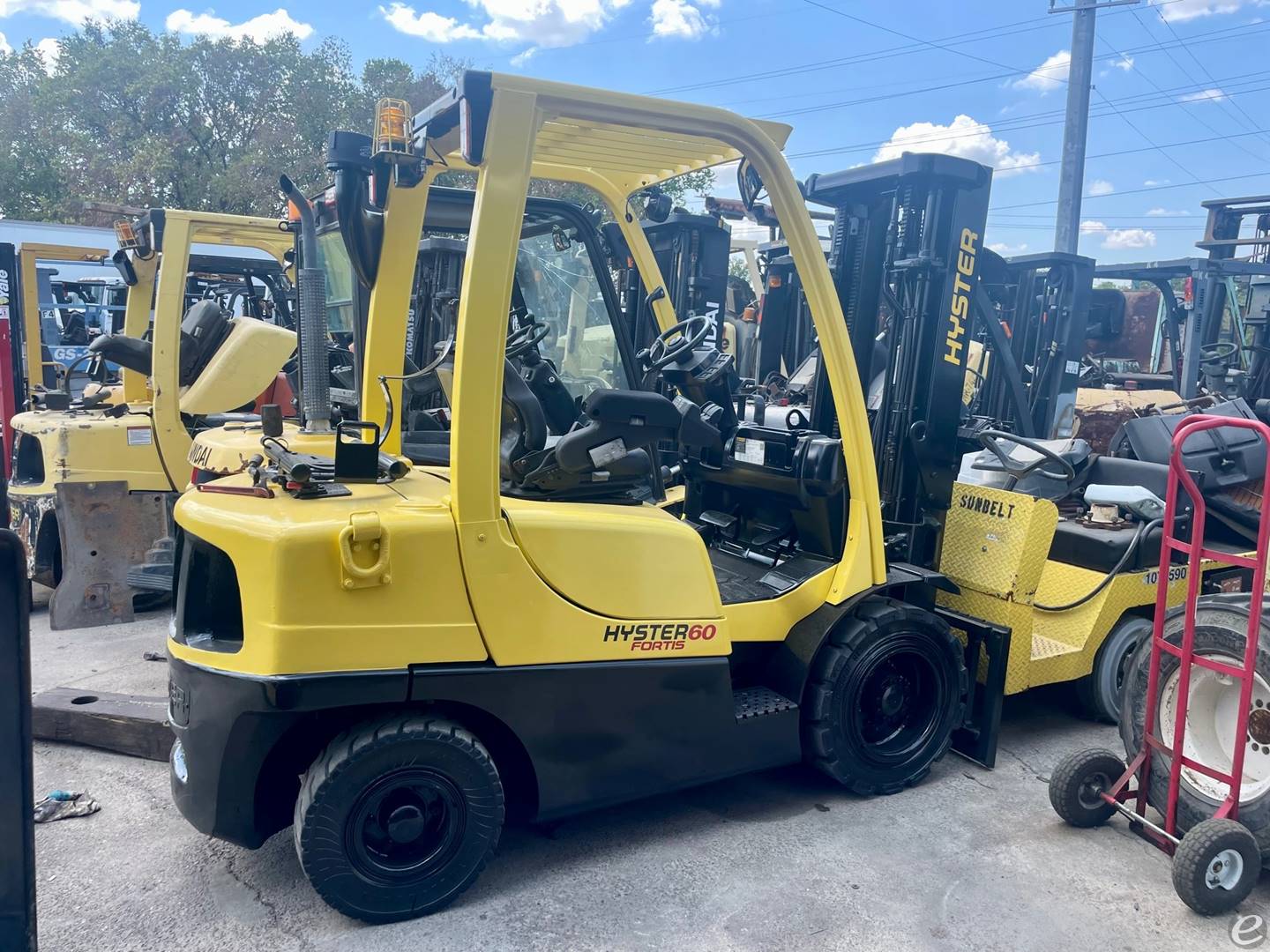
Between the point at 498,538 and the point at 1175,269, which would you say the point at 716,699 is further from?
the point at 1175,269

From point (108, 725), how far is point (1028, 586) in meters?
4.01

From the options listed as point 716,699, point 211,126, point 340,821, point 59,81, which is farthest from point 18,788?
point 59,81

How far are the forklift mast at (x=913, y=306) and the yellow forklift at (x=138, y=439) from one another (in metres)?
4.03

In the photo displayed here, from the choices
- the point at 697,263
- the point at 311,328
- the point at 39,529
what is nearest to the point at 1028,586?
the point at 311,328

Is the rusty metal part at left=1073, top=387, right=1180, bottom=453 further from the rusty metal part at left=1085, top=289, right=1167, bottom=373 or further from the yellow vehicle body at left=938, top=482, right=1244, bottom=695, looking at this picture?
the rusty metal part at left=1085, top=289, right=1167, bottom=373

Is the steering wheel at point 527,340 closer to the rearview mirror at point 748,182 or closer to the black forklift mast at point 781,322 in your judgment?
the rearview mirror at point 748,182

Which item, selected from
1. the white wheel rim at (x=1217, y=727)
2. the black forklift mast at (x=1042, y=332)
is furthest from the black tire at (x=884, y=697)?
the black forklift mast at (x=1042, y=332)

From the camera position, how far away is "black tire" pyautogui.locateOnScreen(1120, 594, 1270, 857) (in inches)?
121

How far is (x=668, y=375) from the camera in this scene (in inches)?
149

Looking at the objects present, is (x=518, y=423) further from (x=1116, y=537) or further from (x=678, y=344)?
(x=1116, y=537)

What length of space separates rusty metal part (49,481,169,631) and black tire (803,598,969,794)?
4.60 m

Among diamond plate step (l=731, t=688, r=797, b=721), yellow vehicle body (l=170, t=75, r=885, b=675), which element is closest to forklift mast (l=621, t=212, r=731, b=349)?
yellow vehicle body (l=170, t=75, r=885, b=675)

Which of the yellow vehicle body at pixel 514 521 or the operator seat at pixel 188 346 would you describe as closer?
the yellow vehicle body at pixel 514 521

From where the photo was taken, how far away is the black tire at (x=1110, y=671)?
447 centimetres
